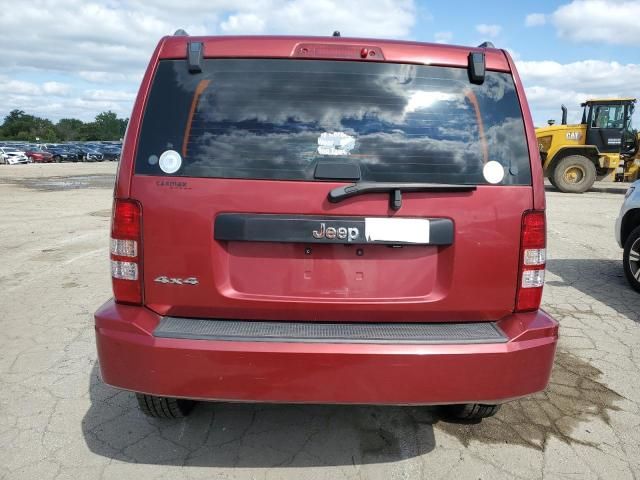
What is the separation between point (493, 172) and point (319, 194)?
79 centimetres

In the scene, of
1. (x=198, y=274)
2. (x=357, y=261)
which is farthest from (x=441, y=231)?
(x=198, y=274)

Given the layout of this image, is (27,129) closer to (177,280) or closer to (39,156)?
(39,156)

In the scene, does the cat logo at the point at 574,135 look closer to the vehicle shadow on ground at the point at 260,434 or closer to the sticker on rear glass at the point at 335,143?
the vehicle shadow on ground at the point at 260,434

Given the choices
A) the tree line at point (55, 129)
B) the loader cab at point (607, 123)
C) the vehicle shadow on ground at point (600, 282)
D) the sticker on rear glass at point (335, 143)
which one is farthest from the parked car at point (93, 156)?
the tree line at point (55, 129)

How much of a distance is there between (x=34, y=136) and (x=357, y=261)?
133m

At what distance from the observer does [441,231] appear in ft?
7.34

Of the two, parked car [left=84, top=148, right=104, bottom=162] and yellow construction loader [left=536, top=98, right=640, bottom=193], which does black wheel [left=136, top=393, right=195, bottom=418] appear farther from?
parked car [left=84, top=148, right=104, bottom=162]

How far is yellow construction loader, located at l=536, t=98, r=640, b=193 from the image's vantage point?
18.2 meters

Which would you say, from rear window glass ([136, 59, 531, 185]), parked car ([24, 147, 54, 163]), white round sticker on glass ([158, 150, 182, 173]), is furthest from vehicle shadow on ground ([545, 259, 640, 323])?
parked car ([24, 147, 54, 163])

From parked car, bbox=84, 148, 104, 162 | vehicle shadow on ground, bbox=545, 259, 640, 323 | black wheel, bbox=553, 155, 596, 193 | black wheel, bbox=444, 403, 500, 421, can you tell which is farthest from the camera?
parked car, bbox=84, 148, 104, 162

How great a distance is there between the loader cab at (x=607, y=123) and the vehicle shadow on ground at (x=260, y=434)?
18439 millimetres

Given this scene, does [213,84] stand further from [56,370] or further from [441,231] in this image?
[56,370]

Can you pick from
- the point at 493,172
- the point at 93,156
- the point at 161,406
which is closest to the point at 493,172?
the point at 493,172

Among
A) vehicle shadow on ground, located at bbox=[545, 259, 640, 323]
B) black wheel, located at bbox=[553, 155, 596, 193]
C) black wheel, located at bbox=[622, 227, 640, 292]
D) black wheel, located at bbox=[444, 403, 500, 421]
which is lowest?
vehicle shadow on ground, located at bbox=[545, 259, 640, 323]
